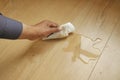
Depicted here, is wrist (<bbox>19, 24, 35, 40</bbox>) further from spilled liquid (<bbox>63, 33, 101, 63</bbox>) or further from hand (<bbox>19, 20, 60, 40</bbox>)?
spilled liquid (<bbox>63, 33, 101, 63</bbox>)

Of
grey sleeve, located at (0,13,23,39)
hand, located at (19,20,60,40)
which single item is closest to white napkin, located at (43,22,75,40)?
hand, located at (19,20,60,40)

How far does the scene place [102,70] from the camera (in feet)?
3.01

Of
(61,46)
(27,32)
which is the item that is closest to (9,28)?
(27,32)

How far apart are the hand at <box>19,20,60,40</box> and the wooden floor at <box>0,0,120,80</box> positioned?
59 mm

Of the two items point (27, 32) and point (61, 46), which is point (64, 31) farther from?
point (27, 32)

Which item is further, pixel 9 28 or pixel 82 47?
pixel 82 47

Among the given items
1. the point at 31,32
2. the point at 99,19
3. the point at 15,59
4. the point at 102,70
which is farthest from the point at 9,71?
the point at 99,19

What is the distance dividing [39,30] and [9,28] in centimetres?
16

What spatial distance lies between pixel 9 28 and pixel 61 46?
0.88ft

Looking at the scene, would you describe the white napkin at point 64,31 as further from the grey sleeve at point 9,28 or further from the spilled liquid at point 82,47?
the grey sleeve at point 9,28

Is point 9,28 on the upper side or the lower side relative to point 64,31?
lower

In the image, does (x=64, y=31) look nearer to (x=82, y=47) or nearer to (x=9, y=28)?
(x=82, y=47)

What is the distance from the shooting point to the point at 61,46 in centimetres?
101

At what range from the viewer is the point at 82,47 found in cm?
100
